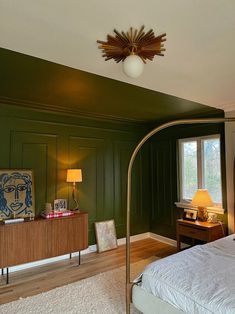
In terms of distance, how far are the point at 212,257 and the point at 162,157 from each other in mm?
2884

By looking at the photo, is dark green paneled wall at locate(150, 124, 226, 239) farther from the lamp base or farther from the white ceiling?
the white ceiling

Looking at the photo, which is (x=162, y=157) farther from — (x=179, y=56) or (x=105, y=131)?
(x=179, y=56)

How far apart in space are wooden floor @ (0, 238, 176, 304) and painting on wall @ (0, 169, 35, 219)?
861 millimetres

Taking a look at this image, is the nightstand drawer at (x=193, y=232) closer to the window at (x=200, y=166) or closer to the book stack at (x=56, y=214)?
the window at (x=200, y=166)

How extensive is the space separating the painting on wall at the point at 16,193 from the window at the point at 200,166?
110 inches

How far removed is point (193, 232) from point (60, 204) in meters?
2.20

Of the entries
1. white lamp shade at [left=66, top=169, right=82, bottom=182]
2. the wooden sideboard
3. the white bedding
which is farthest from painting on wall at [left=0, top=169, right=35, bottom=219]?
the white bedding

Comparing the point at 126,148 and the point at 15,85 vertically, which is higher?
the point at 15,85

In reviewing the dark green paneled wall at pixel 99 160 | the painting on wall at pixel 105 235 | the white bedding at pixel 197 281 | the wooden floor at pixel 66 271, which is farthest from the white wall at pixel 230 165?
the painting on wall at pixel 105 235

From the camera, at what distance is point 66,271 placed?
11.2 feet

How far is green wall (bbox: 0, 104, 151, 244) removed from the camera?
3584mm

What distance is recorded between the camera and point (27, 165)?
12.0ft

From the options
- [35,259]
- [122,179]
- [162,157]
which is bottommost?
[35,259]

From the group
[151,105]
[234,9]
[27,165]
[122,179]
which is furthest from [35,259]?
[234,9]
